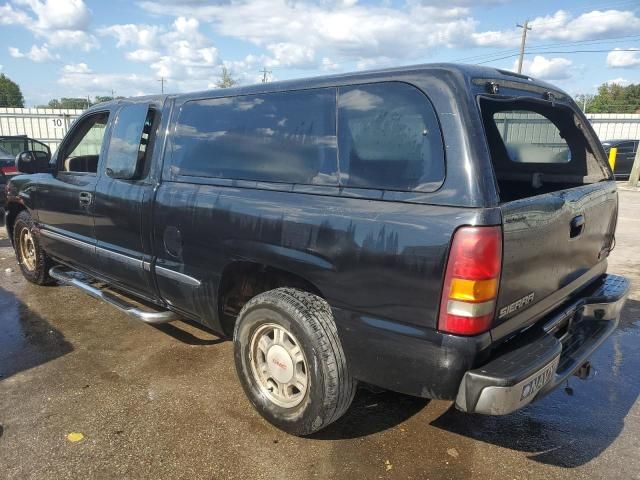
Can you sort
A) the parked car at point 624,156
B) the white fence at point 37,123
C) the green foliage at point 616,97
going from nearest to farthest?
the parked car at point 624,156 → the white fence at point 37,123 → the green foliage at point 616,97

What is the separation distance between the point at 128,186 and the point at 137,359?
1.30 metres

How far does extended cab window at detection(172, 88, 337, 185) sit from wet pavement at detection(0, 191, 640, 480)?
1.44 m

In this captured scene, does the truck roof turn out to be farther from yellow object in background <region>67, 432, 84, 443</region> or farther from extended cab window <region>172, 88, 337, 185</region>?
yellow object in background <region>67, 432, 84, 443</region>

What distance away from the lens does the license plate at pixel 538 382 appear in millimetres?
2133

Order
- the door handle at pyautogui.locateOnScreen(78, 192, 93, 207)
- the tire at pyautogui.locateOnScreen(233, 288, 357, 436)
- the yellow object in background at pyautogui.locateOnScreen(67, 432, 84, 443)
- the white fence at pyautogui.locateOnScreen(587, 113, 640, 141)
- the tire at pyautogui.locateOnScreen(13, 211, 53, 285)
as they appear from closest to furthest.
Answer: the tire at pyautogui.locateOnScreen(233, 288, 357, 436) → the yellow object in background at pyautogui.locateOnScreen(67, 432, 84, 443) → the door handle at pyautogui.locateOnScreen(78, 192, 93, 207) → the tire at pyautogui.locateOnScreen(13, 211, 53, 285) → the white fence at pyautogui.locateOnScreen(587, 113, 640, 141)

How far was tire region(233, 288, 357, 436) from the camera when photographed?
8.13ft

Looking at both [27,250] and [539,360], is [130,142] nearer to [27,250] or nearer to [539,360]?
[27,250]

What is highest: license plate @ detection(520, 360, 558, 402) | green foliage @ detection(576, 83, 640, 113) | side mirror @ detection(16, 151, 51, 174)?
green foliage @ detection(576, 83, 640, 113)

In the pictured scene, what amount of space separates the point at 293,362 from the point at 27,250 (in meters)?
4.26

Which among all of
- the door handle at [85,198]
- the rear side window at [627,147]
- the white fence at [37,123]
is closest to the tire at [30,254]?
the door handle at [85,198]

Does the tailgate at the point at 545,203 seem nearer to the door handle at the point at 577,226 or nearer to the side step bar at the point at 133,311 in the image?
the door handle at the point at 577,226

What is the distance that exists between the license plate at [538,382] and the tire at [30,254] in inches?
187

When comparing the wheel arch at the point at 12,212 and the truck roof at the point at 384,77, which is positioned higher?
the truck roof at the point at 384,77

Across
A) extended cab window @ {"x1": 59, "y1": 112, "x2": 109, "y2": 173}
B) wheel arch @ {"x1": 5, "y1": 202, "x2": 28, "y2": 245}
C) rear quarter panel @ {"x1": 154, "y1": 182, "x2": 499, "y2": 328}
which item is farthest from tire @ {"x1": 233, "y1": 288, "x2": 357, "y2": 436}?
wheel arch @ {"x1": 5, "y1": 202, "x2": 28, "y2": 245}
